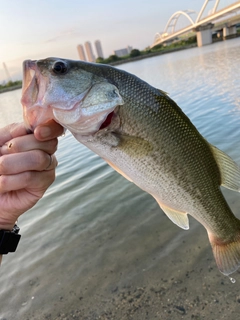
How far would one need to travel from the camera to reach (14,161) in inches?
73.0

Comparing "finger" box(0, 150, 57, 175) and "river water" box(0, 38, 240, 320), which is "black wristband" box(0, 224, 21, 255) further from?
"river water" box(0, 38, 240, 320)

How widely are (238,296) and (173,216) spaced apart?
1880mm

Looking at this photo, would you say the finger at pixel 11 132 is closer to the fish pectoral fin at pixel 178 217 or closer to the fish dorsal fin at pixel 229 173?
the fish pectoral fin at pixel 178 217

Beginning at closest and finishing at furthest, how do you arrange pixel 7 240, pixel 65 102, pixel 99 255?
pixel 65 102
pixel 7 240
pixel 99 255

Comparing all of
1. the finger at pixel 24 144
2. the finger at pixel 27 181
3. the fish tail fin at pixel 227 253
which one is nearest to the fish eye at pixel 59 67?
the finger at pixel 24 144

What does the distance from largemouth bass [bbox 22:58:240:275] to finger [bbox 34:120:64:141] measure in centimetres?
5

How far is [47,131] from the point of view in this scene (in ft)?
6.06

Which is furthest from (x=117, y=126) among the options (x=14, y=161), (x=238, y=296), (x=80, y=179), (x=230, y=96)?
(x=230, y=96)

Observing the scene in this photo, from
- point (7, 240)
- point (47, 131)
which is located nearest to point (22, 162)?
point (47, 131)

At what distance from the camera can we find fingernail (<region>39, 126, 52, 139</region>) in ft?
5.99

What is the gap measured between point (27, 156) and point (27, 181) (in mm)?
Answer: 198

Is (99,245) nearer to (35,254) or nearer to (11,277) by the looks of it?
(35,254)

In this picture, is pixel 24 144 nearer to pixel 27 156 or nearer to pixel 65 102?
pixel 27 156

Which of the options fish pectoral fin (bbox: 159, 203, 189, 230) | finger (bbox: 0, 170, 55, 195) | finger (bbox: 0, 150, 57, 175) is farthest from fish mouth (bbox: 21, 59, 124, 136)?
fish pectoral fin (bbox: 159, 203, 189, 230)
